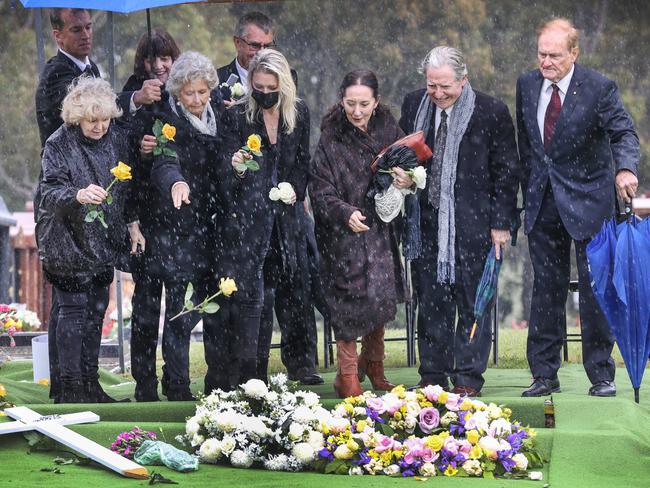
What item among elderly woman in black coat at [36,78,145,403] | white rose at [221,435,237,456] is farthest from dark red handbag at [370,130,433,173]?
white rose at [221,435,237,456]

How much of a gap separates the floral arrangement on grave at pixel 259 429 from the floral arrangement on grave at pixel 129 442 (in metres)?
0.21

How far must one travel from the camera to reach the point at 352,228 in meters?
6.91

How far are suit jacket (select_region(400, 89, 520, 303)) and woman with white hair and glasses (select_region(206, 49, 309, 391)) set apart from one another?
0.96 metres

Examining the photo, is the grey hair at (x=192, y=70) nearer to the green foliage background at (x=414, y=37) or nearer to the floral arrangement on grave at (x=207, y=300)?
the floral arrangement on grave at (x=207, y=300)

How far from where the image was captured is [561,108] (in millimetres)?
7074

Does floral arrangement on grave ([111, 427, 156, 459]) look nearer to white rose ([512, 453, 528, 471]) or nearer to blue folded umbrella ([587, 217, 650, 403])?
white rose ([512, 453, 528, 471])

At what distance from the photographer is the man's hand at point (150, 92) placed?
7.07m

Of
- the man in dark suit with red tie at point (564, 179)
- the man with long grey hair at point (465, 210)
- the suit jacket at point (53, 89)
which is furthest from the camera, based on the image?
the suit jacket at point (53, 89)

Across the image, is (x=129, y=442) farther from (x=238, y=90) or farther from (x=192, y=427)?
(x=238, y=90)

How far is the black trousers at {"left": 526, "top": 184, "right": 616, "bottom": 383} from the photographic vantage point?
7105 mm

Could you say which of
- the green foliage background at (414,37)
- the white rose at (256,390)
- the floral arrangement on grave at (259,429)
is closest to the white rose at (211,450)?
the floral arrangement on grave at (259,429)

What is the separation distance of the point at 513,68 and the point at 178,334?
1151 cm

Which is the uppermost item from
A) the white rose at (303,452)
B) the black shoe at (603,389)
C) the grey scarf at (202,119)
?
the grey scarf at (202,119)

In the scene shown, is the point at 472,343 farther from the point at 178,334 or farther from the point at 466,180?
the point at 178,334
